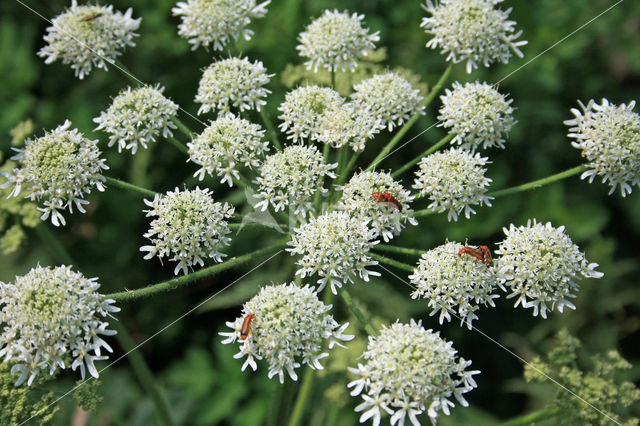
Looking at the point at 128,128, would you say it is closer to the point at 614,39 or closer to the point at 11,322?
the point at 11,322

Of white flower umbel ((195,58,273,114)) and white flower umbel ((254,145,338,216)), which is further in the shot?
white flower umbel ((195,58,273,114))

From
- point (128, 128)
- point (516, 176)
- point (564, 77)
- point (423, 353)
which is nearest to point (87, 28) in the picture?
point (128, 128)

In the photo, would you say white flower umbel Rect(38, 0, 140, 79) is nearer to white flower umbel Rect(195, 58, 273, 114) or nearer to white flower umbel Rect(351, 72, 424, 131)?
white flower umbel Rect(195, 58, 273, 114)

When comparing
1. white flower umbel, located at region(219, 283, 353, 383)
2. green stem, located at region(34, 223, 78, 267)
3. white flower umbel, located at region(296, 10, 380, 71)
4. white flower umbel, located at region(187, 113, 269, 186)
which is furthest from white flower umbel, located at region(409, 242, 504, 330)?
green stem, located at region(34, 223, 78, 267)

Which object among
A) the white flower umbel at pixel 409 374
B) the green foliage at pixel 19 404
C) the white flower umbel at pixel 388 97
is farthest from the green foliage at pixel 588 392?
the green foliage at pixel 19 404

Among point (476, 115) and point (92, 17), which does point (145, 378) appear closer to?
point (92, 17)

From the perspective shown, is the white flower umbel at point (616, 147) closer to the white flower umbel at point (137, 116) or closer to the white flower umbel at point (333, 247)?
the white flower umbel at point (333, 247)

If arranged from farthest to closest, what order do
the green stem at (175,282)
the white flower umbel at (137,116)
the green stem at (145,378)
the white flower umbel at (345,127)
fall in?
1. the green stem at (145,378)
2. the white flower umbel at (137,116)
3. the white flower umbel at (345,127)
4. the green stem at (175,282)
